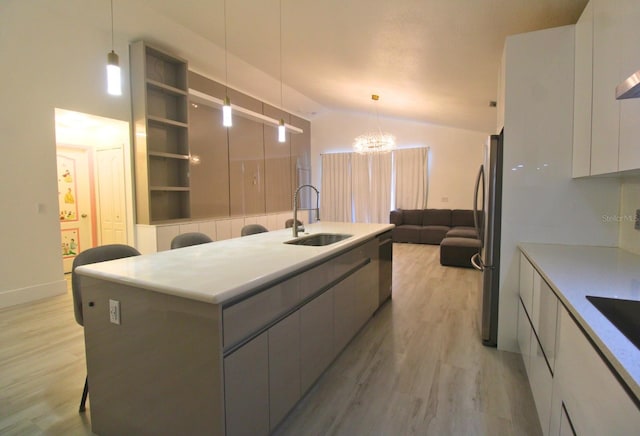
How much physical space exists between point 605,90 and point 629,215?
885mm

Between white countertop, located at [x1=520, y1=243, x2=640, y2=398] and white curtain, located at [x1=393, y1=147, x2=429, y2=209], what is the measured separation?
577 centimetres

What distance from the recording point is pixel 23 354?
2.40 m

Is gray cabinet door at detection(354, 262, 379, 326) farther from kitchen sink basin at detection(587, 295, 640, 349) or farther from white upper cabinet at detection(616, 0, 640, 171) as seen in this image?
white upper cabinet at detection(616, 0, 640, 171)

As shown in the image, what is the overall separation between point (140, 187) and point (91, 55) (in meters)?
1.73

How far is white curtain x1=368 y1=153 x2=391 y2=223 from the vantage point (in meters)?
8.24

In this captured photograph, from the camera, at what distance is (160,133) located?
4.56 m

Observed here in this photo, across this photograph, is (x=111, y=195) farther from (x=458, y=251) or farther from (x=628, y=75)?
(x=628, y=75)

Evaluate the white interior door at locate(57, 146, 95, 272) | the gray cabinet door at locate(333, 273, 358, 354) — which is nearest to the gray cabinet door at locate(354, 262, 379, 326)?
the gray cabinet door at locate(333, 273, 358, 354)

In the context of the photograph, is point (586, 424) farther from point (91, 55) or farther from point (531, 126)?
point (91, 55)

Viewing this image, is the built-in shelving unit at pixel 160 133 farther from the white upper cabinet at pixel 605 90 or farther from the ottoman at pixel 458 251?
the white upper cabinet at pixel 605 90

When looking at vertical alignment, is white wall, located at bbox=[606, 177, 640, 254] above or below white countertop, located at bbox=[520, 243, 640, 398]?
above

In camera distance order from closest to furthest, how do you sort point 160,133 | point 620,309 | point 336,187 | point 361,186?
point 620,309
point 160,133
point 361,186
point 336,187

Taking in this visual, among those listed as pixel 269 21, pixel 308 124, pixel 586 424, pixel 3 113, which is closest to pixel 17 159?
pixel 3 113

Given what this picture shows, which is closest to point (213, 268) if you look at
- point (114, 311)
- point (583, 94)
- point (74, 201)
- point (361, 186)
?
point (114, 311)
